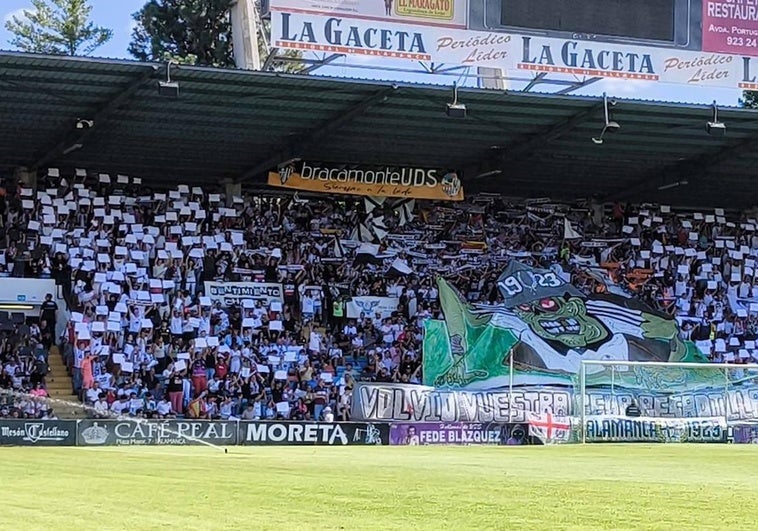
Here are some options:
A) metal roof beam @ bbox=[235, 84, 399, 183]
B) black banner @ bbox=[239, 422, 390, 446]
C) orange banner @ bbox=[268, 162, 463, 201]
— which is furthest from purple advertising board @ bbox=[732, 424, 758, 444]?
metal roof beam @ bbox=[235, 84, 399, 183]

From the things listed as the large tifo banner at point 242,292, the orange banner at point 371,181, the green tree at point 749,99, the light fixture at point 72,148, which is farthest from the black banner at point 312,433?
the green tree at point 749,99

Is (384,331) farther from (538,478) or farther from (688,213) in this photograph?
(538,478)

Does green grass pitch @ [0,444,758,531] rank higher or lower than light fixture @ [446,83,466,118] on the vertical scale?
lower

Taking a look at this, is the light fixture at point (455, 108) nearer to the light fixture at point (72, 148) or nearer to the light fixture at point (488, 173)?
the light fixture at point (488, 173)

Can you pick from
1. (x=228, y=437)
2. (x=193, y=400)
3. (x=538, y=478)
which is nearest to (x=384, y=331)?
(x=193, y=400)

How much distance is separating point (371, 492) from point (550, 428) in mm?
17874

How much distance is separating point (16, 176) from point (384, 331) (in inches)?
432

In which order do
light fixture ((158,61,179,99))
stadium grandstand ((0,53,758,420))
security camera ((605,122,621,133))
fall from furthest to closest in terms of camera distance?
security camera ((605,122,621,133)) → stadium grandstand ((0,53,758,420)) → light fixture ((158,61,179,99))

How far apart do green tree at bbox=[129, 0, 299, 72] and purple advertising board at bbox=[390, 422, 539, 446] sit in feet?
102

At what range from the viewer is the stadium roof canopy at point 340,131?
28.7m

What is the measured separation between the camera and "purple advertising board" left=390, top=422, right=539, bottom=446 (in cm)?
2831

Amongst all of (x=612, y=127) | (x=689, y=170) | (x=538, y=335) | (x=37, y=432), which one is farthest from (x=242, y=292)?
(x=689, y=170)

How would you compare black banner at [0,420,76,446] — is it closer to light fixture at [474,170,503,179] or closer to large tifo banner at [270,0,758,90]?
large tifo banner at [270,0,758,90]

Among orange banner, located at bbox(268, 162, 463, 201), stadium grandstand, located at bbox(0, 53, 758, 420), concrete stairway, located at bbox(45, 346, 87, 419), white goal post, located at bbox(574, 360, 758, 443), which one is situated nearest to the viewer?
concrete stairway, located at bbox(45, 346, 87, 419)
